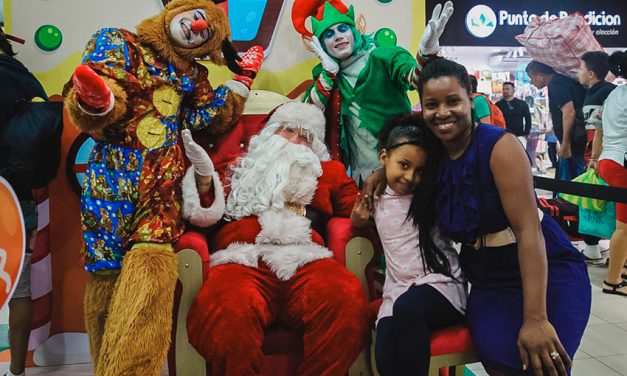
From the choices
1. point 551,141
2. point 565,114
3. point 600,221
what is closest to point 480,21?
point 565,114

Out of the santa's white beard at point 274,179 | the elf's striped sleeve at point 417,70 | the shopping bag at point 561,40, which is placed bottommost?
the santa's white beard at point 274,179

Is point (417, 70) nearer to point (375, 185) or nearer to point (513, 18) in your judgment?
point (375, 185)

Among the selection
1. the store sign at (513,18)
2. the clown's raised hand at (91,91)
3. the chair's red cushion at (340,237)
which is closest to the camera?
the clown's raised hand at (91,91)

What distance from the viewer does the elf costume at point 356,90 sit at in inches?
103

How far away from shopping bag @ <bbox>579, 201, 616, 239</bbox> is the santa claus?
3.22 metres

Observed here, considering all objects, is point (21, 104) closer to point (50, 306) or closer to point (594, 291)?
point (50, 306)

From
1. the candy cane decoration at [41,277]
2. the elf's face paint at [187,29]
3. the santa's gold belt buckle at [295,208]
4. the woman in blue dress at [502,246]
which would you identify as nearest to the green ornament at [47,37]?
the candy cane decoration at [41,277]

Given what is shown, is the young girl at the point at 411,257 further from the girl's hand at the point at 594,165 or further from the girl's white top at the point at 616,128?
the girl's hand at the point at 594,165

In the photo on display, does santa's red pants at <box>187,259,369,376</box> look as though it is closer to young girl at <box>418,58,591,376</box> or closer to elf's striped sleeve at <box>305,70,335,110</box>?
young girl at <box>418,58,591,376</box>

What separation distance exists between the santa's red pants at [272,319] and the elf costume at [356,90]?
94cm

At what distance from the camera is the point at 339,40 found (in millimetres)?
2664

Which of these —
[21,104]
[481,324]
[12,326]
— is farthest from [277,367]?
[21,104]

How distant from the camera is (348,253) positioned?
214 cm

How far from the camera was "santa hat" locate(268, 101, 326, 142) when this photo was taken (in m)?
2.54
